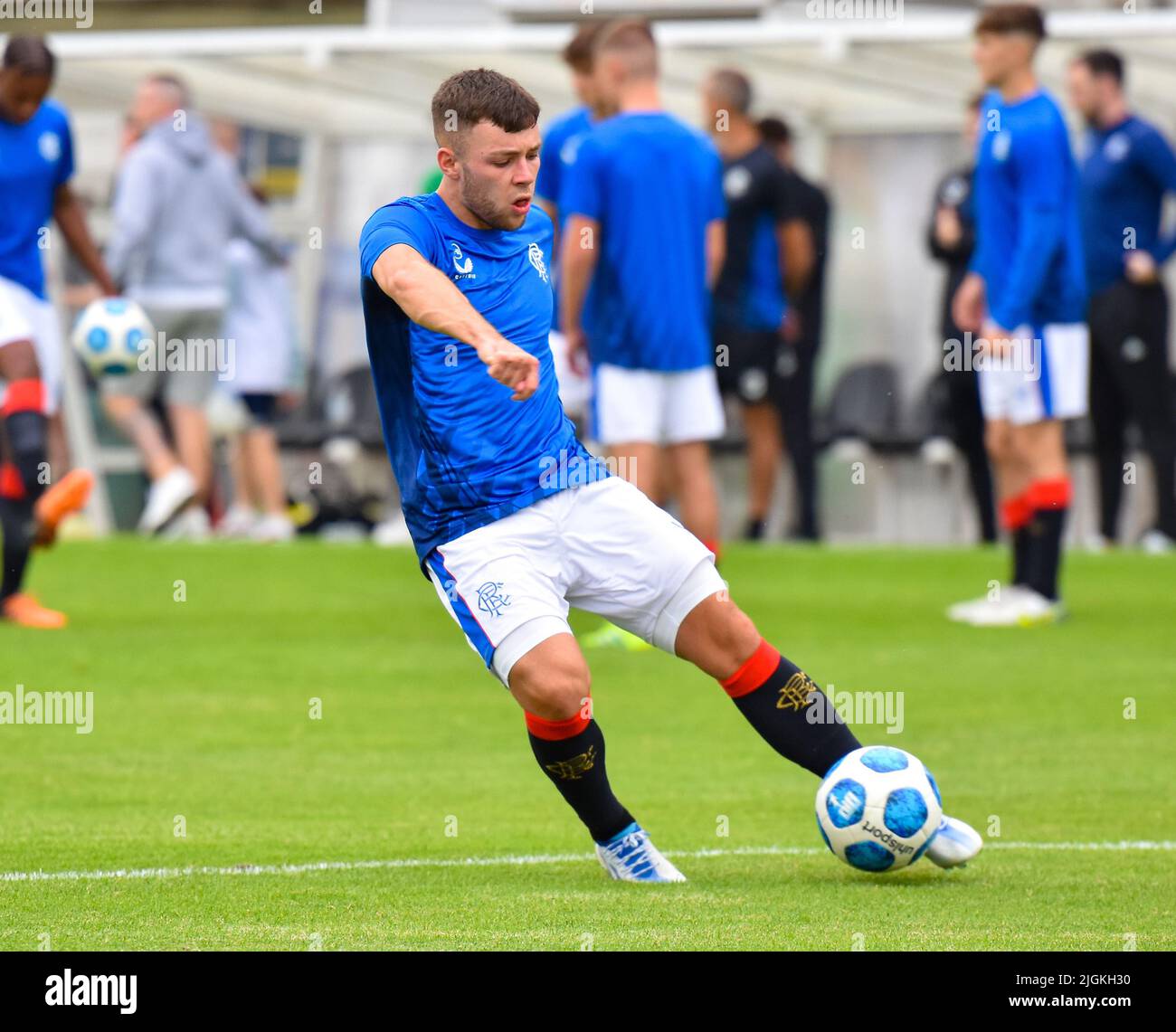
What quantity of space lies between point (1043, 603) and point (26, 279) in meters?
5.14

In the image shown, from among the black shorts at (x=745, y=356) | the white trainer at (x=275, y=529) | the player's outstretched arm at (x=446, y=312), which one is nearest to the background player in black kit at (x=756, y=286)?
the black shorts at (x=745, y=356)

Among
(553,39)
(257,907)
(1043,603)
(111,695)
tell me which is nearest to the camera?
(257,907)

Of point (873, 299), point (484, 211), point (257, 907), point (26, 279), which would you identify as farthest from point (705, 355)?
point (873, 299)

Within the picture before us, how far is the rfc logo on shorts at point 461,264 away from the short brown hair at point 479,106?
0.26 m

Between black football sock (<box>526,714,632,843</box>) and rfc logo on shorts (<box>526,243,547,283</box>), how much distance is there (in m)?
1.15

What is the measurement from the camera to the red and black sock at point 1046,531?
11094 mm

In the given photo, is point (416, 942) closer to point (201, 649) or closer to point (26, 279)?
point (201, 649)

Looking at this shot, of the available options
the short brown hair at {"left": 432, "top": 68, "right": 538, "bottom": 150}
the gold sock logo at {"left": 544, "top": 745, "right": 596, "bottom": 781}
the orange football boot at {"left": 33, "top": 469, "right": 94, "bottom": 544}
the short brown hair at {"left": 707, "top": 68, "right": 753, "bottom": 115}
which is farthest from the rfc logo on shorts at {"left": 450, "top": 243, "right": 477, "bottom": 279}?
the short brown hair at {"left": 707, "top": 68, "right": 753, "bottom": 115}

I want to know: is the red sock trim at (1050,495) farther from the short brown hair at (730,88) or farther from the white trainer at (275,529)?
the white trainer at (275,529)

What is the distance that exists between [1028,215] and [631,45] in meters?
2.05

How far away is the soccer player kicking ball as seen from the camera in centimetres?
552

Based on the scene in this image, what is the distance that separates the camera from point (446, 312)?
5.20 m

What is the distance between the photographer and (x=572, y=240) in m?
10.3

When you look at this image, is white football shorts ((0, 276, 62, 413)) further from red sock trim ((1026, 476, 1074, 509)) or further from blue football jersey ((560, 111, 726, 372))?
red sock trim ((1026, 476, 1074, 509))
